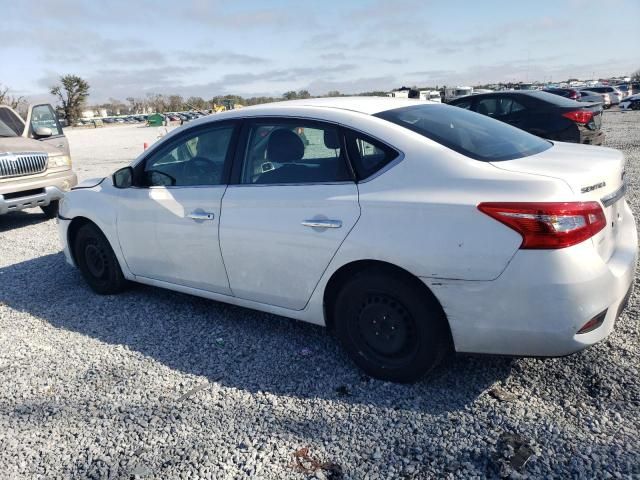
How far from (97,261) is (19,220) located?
511 cm

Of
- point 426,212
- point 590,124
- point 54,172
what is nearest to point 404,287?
point 426,212

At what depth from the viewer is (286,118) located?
132 inches

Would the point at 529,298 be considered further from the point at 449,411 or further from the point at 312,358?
the point at 312,358

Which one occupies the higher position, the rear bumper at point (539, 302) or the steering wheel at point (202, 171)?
the steering wheel at point (202, 171)

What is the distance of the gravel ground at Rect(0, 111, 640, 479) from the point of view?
2387 millimetres

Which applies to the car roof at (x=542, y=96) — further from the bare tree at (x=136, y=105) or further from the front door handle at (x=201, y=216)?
the bare tree at (x=136, y=105)

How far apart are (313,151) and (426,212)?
967 millimetres

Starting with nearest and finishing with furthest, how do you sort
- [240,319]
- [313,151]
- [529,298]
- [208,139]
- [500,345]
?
[529,298] < [500,345] < [313,151] < [208,139] < [240,319]

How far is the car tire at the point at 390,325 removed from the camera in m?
2.74

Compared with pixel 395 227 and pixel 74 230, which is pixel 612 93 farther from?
pixel 395 227

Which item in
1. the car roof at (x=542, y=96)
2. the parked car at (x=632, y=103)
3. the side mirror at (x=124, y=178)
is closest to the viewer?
the side mirror at (x=124, y=178)

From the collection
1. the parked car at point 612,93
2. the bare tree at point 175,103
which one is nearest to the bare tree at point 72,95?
the bare tree at point 175,103

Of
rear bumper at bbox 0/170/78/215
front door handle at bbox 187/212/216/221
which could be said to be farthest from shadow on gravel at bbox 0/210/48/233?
front door handle at bbox 187/212/216/221

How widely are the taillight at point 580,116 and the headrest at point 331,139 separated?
7.76m
